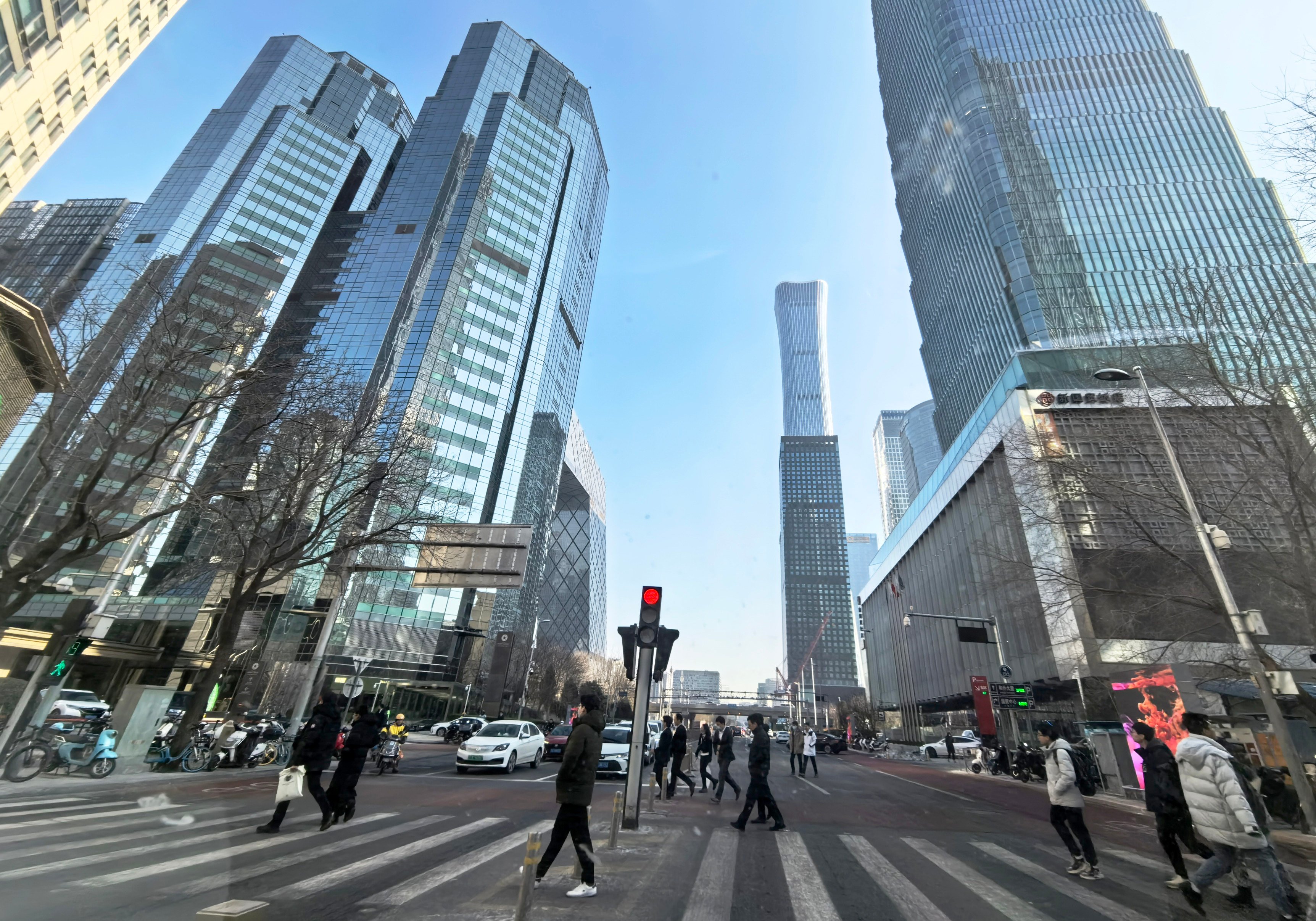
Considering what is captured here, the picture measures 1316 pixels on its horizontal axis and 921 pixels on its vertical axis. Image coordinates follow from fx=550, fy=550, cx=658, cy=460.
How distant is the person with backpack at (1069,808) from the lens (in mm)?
6344

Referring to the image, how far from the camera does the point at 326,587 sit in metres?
53.8

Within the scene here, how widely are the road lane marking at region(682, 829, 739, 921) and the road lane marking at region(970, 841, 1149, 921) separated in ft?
11.1

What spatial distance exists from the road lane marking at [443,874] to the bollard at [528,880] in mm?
120

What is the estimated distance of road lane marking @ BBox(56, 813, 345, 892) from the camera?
16.2 feet

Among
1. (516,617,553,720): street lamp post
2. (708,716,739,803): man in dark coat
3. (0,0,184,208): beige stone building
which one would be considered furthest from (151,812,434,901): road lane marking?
(516,617,553,720): street lamp post

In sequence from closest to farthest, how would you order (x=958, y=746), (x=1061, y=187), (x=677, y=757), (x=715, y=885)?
(x=715, y=885) → (x=677, y=757) → (x=958, y=746) → (x=1061, y=187)

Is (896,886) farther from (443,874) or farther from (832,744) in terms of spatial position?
(832,744)

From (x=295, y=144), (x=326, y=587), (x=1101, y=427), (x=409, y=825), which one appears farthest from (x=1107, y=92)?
(x=295, y=144)

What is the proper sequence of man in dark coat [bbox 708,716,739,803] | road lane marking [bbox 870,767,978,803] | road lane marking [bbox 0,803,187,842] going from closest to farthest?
1. road lane marking [bbox 0,803,187,842]
2. man in dark coat [bbox 708,716,739,803]
3. road lane marking [bbox 870,767,978,803]

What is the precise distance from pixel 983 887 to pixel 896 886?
94 cm

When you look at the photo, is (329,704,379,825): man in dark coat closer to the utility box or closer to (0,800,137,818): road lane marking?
(0,800,137,818): road lane marking

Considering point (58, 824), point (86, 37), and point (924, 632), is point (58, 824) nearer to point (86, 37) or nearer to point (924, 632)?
point (86, 37)

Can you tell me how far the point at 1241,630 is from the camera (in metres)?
11.1

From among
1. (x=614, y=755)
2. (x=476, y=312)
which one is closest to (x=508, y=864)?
(x=614, y=755)
